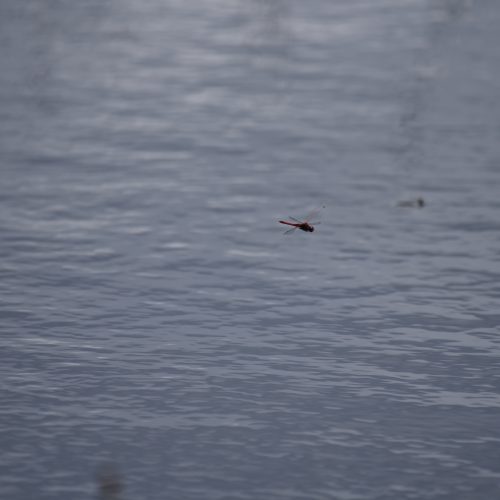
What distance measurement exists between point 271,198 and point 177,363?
1850 centimetres

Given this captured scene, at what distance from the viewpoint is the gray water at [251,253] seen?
46.4 meters

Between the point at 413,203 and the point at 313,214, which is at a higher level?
the point at 413,203

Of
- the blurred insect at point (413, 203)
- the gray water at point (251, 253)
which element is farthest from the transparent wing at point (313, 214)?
the blurred insect at point (413, 203)

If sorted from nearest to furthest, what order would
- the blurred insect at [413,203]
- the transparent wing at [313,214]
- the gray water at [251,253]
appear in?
1. the gray water at [251,253]
2. the transparent wing at [313,214]
3. the blurred insect at [413,203]

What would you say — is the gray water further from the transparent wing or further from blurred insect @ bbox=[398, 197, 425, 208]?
the transparent wing

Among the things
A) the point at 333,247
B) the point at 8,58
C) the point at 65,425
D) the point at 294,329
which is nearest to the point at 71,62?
the point at 8,58

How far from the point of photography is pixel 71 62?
3553 inches

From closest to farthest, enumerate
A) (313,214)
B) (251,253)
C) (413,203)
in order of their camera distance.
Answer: (251,253) → (313,214) → (413,203)

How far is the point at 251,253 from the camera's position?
63.1 metres

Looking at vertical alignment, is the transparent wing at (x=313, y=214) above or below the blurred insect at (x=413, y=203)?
below

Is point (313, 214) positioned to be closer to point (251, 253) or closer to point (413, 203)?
point (251, 253)

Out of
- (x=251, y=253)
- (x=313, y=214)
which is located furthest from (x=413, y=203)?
(x=251, y=253)

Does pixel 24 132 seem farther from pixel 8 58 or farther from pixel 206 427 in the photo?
pixel 206 427

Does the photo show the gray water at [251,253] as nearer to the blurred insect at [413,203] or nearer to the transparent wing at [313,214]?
the blurred insect at [413,203]
